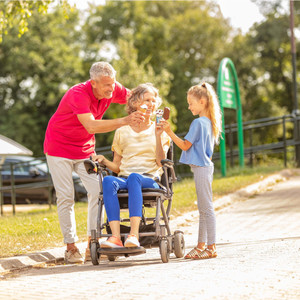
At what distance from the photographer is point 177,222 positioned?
8648mm

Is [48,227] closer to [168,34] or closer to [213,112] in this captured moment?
[213,112]

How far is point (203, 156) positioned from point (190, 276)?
4.64ft

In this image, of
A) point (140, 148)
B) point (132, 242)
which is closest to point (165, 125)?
point (140, 148)

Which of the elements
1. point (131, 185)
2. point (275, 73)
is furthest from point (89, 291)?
point (275, 73)

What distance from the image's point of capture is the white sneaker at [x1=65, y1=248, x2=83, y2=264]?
605 centimetres

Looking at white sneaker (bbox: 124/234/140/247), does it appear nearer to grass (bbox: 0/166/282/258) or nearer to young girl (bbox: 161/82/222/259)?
young girl (bbox: 161/82/222/259)

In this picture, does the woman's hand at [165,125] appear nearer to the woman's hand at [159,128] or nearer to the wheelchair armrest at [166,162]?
the woman's hand at [159,128]

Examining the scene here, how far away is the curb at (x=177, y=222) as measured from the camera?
579 centimetres

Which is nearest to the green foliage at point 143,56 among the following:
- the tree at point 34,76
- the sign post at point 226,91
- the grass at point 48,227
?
the tree at point 34,76

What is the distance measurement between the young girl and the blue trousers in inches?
23.1

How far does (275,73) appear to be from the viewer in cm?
3938

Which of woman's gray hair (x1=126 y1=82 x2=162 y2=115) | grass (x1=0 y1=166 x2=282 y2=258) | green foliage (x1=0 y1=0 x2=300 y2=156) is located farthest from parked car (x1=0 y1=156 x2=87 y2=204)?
green foliage (x1=0 y1=0 x2=300 y2=156)

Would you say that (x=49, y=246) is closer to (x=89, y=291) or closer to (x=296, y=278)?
(x=89, y=291)

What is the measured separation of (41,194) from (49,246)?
1010 cm
